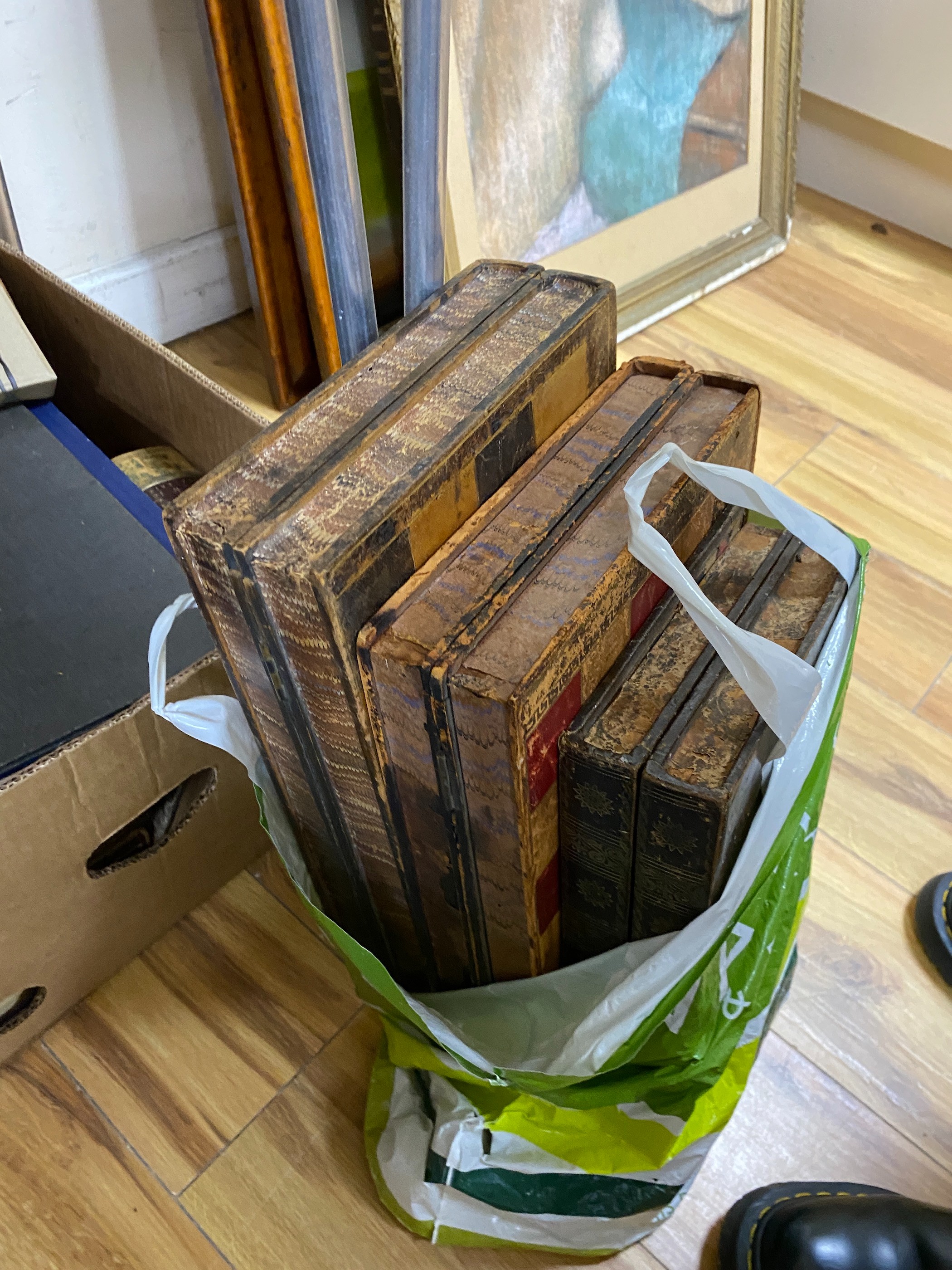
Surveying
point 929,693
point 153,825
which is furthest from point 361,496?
point 929,693

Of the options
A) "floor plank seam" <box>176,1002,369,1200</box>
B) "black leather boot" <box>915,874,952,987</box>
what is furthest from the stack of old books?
"black leather boot" <box>915,874,952,987</box>

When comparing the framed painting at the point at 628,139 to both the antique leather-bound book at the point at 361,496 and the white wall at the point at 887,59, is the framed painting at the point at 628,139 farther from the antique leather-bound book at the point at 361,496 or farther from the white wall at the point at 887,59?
the antique leather-bound book at the point at 361,496

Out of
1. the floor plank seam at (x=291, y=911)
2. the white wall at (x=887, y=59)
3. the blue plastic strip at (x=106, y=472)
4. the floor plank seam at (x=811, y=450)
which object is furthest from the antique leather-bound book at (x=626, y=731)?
the white wall at (x=887, y=59)

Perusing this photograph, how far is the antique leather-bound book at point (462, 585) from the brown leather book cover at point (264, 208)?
0.71 m

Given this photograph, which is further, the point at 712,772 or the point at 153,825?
the point at 153,825

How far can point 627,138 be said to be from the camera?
133cm

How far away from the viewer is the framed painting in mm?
1185

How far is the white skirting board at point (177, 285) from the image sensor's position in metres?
1.30

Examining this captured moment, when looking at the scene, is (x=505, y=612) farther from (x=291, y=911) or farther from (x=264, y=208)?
(x=264, y=208)

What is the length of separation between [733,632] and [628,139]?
108 cm

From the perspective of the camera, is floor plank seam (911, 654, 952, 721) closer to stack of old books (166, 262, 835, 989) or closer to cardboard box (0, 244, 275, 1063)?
stack of old books (166, 262, 835, 989)

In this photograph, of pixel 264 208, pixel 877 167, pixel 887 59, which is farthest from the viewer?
pixel 877 167

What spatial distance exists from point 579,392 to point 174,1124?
0.65m

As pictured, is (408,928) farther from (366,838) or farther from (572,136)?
(572,136)
